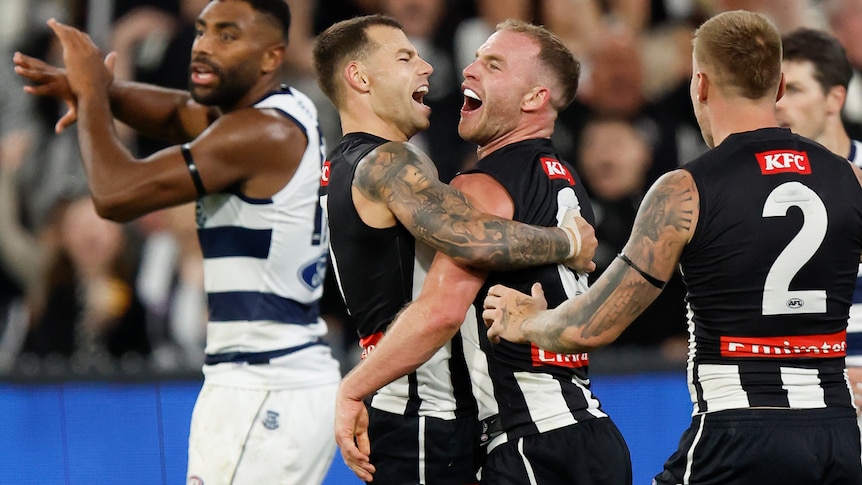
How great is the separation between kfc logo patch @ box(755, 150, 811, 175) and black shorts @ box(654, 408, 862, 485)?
753mm

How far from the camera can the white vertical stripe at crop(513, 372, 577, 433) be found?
3.73 metres

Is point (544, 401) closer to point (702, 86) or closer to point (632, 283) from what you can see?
point (632, 283)

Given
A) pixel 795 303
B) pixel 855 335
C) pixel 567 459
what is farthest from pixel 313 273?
pixel 855 335

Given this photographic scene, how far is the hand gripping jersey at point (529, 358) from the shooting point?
3.77 meters

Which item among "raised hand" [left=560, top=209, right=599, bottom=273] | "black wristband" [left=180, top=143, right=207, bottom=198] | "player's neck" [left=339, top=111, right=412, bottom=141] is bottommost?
"raised hand" [left=560, top=209, right=599, bottom=273]

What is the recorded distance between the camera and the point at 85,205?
7266 millimetres

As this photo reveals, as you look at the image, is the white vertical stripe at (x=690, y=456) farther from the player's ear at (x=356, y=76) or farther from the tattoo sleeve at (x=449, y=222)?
the player's ear at (x=356, y=76)

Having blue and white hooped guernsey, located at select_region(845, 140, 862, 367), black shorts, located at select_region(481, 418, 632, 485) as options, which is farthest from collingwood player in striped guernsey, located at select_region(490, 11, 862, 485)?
blue and white hooped guernsey, located at select_region(845, 140, 862, 367)

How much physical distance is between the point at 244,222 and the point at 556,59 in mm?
1585

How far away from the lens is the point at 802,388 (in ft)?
11.5

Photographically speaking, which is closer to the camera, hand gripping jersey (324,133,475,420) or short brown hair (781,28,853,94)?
hand gripping jersey (324,133,475,420)

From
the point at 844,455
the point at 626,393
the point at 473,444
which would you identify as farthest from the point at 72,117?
the point at 844,455

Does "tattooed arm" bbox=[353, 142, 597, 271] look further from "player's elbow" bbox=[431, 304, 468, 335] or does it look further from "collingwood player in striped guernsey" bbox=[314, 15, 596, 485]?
"player's elbow" bbox=[431, 304, 468, 335]

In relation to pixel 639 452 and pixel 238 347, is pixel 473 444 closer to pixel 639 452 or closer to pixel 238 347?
pixel 238 347
